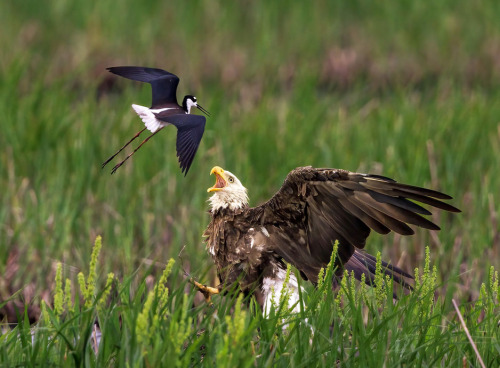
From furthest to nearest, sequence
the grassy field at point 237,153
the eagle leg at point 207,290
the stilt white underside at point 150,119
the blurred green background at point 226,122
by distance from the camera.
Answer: the blurred green background at point 226,122, the eagle leg at point 207,290, the grassy field at point 237,153, the stilt white underside at point 150,119

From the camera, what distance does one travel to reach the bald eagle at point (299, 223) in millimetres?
2811

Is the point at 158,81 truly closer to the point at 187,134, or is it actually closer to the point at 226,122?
the point at 187,134

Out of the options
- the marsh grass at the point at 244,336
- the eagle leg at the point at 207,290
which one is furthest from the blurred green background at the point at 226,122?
the marsh grass at the point at 244,336

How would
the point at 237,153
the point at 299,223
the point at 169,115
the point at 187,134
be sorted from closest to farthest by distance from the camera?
the point at 187,134 < the point at 169,115 < the point at 299,223 < the point at 237,153

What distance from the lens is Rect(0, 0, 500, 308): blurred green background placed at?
448cm

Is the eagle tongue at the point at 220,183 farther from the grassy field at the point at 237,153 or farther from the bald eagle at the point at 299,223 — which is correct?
the grassy field at the point at 237,153

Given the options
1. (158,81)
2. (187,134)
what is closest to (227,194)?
(158,81)

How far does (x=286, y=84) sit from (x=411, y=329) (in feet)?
16.9

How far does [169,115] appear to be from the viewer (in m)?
2.43

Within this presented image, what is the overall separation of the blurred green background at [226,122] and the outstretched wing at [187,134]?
0.49 meters

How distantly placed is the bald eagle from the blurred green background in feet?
1.10

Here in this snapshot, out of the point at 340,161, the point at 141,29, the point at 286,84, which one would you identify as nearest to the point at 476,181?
the point at 340,161

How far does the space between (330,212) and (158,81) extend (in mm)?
672

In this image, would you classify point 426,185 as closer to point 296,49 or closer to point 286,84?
point 286,84
